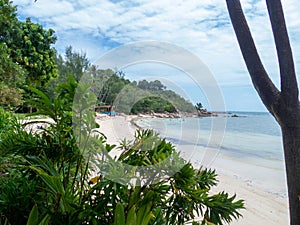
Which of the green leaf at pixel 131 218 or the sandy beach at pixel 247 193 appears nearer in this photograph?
the green leaf at pixel 131 218

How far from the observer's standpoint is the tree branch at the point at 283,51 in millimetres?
1525

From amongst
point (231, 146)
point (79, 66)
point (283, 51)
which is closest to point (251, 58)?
point (283, 51)

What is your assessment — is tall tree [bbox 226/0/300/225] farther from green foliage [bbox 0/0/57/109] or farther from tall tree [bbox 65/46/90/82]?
green foliage [bbox 0/0/57/109]

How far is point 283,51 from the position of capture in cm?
156

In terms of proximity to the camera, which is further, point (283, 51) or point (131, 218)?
point (283, 51)

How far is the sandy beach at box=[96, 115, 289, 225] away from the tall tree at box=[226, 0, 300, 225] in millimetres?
883

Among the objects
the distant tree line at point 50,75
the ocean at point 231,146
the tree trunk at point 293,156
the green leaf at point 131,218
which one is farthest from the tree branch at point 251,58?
the green leaf at point 131,218

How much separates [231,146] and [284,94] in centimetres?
830

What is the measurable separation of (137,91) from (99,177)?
439 millimetres

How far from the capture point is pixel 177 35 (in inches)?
74.2

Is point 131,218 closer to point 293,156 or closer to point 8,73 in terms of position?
point 293,156

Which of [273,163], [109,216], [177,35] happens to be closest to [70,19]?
[177,35]

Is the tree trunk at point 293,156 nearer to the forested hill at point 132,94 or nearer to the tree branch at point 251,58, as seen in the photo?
the tree branch at point 251,58

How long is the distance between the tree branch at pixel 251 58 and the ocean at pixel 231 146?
0.27m
